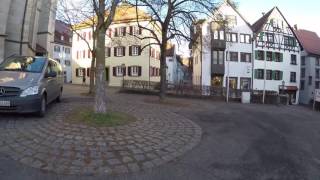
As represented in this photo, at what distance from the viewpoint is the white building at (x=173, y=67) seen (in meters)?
71.9

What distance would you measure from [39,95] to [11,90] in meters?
0.76

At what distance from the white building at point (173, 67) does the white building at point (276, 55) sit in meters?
17.1

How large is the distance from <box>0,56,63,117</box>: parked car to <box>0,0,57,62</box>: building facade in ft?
38.1

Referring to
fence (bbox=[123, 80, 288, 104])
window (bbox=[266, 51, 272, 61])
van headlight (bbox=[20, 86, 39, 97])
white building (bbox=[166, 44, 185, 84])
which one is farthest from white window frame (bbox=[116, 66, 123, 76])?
van headlight (bbox=[20, 86, 39, 97])

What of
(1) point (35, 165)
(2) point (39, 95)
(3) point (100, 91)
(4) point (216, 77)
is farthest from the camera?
(4) point (216, 77)

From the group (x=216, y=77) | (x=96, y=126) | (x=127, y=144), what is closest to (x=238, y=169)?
(x=127, y=144)

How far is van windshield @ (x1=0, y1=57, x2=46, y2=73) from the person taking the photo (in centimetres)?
1112

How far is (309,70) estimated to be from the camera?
60.9 m

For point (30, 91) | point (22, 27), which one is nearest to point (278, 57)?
point (22, 27)

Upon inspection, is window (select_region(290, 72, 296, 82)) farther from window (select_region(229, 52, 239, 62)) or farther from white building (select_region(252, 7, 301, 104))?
window (select_region(229, 52, 239, 62))

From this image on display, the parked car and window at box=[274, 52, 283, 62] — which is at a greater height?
window at box=[274, 52, 283, 62]

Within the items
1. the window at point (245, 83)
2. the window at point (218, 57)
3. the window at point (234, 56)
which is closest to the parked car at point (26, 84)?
the window at point (218, 57)

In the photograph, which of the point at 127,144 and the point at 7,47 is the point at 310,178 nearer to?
the point at 127,144

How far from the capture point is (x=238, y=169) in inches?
287
